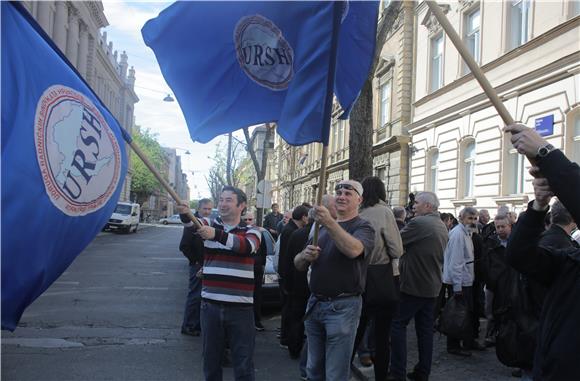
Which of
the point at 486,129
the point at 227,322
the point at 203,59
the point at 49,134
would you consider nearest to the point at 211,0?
the point at 203,59

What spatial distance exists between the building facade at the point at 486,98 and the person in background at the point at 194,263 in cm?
815

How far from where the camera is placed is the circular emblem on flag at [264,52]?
3.81 meters

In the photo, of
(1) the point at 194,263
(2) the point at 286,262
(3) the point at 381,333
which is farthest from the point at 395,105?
(3) the point at 381,333

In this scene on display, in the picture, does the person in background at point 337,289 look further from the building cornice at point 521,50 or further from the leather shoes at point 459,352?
the building cornice at point 521,50

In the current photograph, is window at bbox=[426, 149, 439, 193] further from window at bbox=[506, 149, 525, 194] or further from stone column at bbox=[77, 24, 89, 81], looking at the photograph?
stone column at bbox=[77, 24, 89, 81]

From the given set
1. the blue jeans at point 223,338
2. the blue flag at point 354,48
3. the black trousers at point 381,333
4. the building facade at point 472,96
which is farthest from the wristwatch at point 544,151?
the building facade at point 472,96

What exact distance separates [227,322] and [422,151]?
1583 cm

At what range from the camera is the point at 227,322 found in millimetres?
3918

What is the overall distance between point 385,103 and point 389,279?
1957 cm

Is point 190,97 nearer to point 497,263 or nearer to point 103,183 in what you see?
point 103,183

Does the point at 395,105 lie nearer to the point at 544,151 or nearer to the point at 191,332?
the point at 191,332

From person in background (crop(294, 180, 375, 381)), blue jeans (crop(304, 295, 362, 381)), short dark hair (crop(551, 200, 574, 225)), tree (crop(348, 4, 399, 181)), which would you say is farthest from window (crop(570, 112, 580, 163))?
blue jeans (crop(304, 295, 362, 381))

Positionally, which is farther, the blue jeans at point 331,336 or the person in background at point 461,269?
the person in background at point 461,269

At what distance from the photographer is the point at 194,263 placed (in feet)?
23.7
